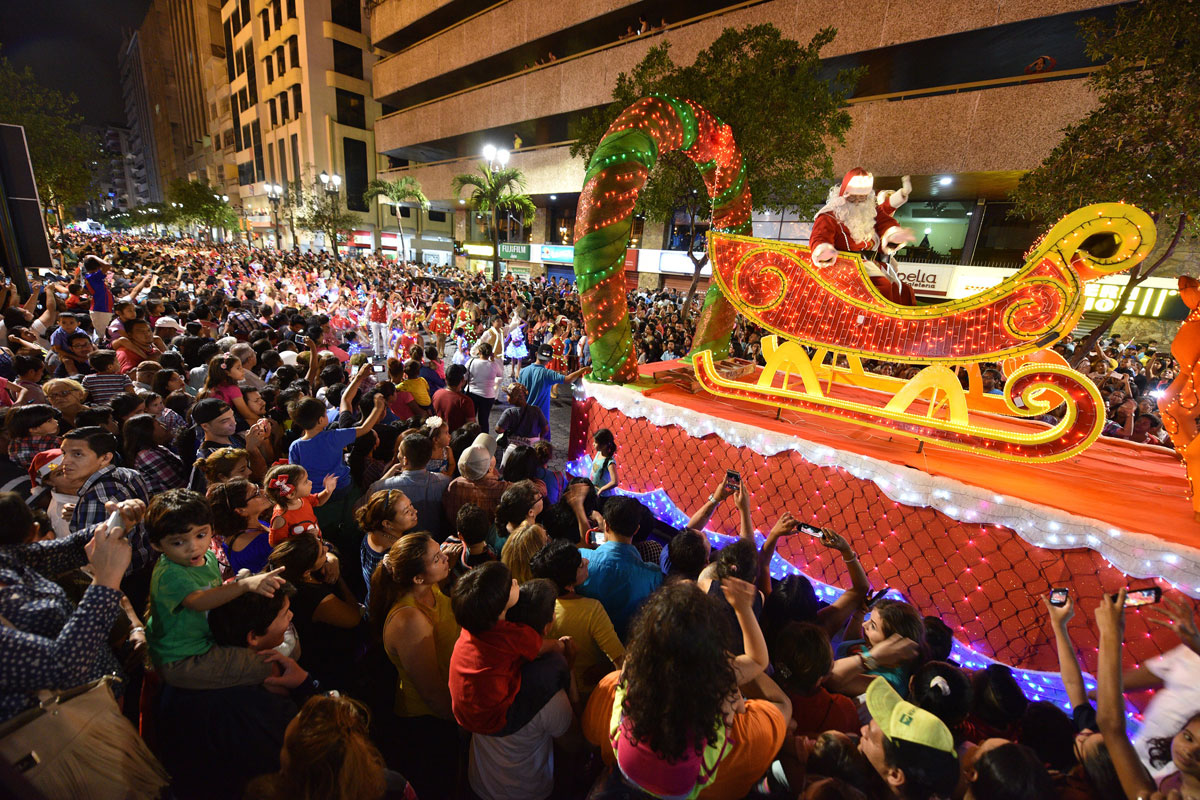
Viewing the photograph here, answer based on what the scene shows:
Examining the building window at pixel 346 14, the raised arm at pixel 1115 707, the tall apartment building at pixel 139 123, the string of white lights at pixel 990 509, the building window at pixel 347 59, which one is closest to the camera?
the raised arm at pixel 1115 707

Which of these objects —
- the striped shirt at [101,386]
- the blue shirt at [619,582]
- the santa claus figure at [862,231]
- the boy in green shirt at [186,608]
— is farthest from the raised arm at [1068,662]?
the striped shirt at [101,386]

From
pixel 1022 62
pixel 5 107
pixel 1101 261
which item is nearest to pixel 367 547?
pixel 1101 261

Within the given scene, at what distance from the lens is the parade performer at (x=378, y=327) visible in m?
9.78

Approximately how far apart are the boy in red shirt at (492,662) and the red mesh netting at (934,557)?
2595 millimetres

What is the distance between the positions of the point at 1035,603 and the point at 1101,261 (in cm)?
216

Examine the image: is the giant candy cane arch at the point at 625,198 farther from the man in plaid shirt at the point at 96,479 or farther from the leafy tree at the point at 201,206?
the leafy tree at the point at 201,206

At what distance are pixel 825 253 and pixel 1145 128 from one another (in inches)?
186

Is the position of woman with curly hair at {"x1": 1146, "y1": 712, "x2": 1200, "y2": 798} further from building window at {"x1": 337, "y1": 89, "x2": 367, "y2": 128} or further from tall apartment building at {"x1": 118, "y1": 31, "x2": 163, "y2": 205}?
tall apartment building at {"x1": 118, "y1": 31, "x2": 163, "y2": 205}

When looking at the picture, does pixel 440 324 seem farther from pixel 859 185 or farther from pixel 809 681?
pixel 809 681

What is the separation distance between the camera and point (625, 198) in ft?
14.7

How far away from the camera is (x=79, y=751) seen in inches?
51.5

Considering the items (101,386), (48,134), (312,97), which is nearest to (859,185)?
(101,386)

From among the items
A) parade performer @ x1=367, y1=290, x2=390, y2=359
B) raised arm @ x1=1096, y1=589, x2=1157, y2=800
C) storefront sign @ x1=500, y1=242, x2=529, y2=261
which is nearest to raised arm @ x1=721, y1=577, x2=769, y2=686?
raised arm @ x1=1096, y1=589, x2=1157, y2=800

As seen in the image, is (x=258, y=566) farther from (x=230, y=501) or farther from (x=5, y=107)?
(x=5, y=107)
